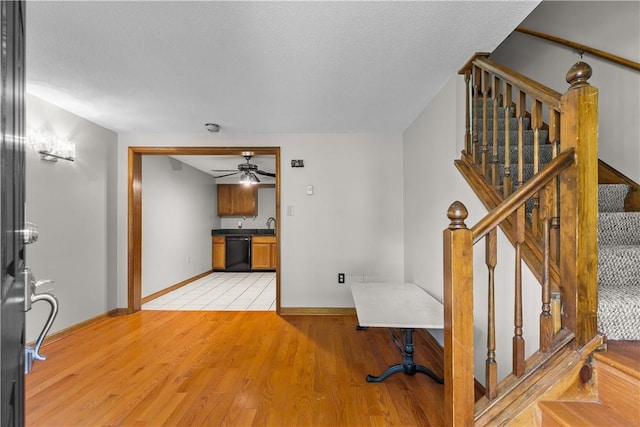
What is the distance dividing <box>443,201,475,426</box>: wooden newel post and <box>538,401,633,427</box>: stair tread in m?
0.26

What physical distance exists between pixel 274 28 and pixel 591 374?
208 cm

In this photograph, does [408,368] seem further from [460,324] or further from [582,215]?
[582,215]

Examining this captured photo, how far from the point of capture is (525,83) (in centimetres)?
148

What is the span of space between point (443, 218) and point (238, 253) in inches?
209

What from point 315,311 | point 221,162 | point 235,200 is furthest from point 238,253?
point 315,311

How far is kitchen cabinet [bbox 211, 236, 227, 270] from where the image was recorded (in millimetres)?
6793

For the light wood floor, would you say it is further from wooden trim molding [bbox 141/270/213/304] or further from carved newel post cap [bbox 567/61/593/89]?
carved newel post cap [bbox 567/61/593/89]

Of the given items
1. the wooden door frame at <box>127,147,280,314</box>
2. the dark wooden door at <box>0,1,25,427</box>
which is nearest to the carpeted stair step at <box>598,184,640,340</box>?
the dark wooden door at <box>0,1,25,427</box>

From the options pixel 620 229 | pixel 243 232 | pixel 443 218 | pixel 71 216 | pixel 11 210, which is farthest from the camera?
pixel 243 232

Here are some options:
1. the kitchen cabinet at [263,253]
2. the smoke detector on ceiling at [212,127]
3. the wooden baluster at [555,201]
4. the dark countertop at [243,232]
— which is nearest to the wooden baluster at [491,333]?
the wooden baluster at [555,201]

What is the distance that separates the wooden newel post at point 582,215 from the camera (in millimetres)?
1132

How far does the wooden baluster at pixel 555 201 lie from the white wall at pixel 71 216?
11.8 ft

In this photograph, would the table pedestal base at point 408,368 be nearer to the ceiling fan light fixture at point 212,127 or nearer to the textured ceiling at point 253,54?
the textured ceiling at point 253,54

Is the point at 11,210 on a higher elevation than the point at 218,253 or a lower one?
higher
